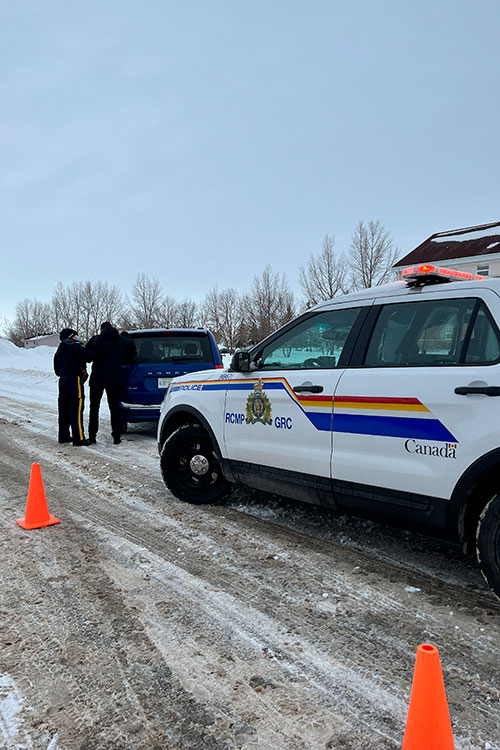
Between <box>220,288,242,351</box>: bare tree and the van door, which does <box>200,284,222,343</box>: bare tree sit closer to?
<box>220,288,242,351</box>: bare tree

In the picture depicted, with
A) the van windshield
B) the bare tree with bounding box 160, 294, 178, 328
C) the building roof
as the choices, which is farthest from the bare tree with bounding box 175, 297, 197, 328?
the van windshield

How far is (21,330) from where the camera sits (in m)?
100

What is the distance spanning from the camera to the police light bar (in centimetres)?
345

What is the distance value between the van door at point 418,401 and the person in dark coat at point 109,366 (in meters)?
5.17

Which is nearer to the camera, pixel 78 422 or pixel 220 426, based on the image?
pixel 220 426

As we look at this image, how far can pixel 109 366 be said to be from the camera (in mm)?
8078

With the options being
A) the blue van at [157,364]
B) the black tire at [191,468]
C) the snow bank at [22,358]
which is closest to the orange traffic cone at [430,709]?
the black tire at [191,468]

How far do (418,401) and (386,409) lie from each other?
0.24 meters

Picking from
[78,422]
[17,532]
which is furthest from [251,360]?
[78,422]

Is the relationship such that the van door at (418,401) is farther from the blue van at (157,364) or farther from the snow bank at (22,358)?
the snow bank at (22,358)

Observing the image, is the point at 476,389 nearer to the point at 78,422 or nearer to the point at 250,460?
the point at 250,460

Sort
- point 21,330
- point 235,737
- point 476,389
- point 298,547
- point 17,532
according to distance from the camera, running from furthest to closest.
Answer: point 21,330, point 17,532, point 298,547, point 476,389, point 235,737

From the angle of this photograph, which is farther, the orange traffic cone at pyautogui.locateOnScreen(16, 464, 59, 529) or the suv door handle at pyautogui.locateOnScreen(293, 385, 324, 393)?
the orange traffic cone at pyautogui.locateOnScreen(16, 464, 59, 529)

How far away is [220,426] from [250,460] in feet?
1.62
